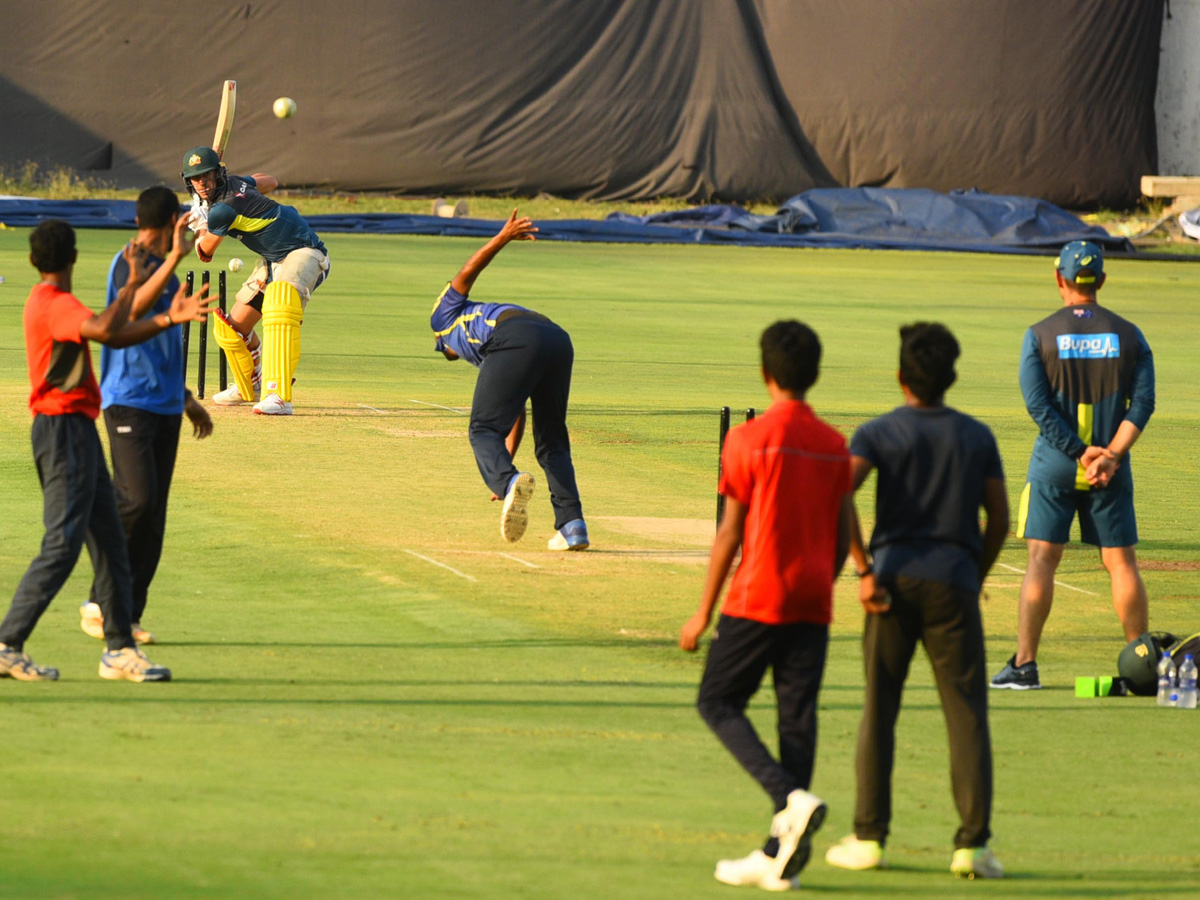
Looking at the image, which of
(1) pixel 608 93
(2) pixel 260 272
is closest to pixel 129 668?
(2) pixel 260 272

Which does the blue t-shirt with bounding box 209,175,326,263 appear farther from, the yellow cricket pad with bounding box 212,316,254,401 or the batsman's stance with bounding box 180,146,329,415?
the yellow cricket pad with bounding box 212,316,254,401

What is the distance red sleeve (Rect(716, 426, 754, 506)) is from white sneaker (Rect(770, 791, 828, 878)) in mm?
868

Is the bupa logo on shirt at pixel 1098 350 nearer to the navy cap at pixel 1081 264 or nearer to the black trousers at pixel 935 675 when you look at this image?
the navy cap at pixel 1081 264

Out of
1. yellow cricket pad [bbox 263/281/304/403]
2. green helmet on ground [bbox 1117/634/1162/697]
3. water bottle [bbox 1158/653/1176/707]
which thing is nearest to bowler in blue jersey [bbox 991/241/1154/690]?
green helmet on ground [bbox 1117/634/1162/697]

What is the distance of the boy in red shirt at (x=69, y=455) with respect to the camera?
7324mm

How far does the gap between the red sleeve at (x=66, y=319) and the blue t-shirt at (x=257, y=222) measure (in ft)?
26.4

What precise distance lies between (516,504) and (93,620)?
2.70 m

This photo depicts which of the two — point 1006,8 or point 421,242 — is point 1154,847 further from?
point 1006,8

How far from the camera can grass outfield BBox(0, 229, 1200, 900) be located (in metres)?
5.61

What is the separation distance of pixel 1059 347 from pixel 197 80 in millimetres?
37238

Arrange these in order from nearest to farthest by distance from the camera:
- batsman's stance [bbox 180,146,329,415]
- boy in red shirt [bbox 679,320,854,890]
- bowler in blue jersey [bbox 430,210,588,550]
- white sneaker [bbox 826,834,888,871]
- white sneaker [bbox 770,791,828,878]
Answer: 1. white sneaker [bbox 770,791,828,878]
2. boy in red shirt [bbox 679,320,854,890]
3. white sneaker [bbox 826,834,888,871]
4. bowler in blue jersey [bbox 430,210,588,550]
5. batsman's stance [bbox 180,146,329,415]

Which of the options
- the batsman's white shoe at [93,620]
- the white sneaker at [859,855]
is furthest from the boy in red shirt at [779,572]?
the batsman's white shoe at [93,620]

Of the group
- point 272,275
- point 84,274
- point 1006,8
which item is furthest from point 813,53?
point 272,275

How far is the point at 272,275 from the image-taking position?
16250 millimetres
